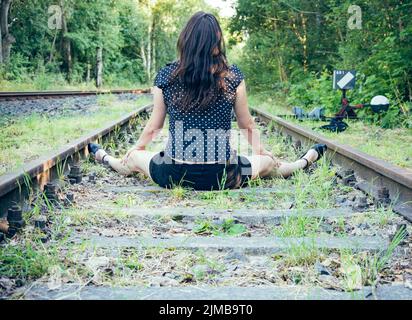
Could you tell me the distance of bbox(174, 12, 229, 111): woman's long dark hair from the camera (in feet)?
12.4

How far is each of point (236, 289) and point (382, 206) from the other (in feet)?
5.41

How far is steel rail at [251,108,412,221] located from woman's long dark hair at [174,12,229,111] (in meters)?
1.30

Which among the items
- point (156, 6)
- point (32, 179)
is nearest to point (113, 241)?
point (32, 179)

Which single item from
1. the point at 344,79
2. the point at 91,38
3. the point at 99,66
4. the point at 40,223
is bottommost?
the point at 40,223

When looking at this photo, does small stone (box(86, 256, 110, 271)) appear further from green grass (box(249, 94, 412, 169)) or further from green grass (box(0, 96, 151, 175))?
green grass (box(249, 94, 412, 169))

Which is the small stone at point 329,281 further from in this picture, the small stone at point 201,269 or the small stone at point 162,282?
the small stone at point 162,282

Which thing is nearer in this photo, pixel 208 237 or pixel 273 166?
pixel 208 237

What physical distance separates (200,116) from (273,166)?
876 mm

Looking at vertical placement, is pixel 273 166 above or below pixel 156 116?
below

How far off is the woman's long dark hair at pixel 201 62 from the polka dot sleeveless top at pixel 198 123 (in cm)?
7

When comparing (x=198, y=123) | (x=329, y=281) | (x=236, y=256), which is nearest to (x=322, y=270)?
(x=329, y=281)

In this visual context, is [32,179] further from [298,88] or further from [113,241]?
[298,88]

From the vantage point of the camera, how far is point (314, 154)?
486 centimetres

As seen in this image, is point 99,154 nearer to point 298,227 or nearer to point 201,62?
point 201,62
